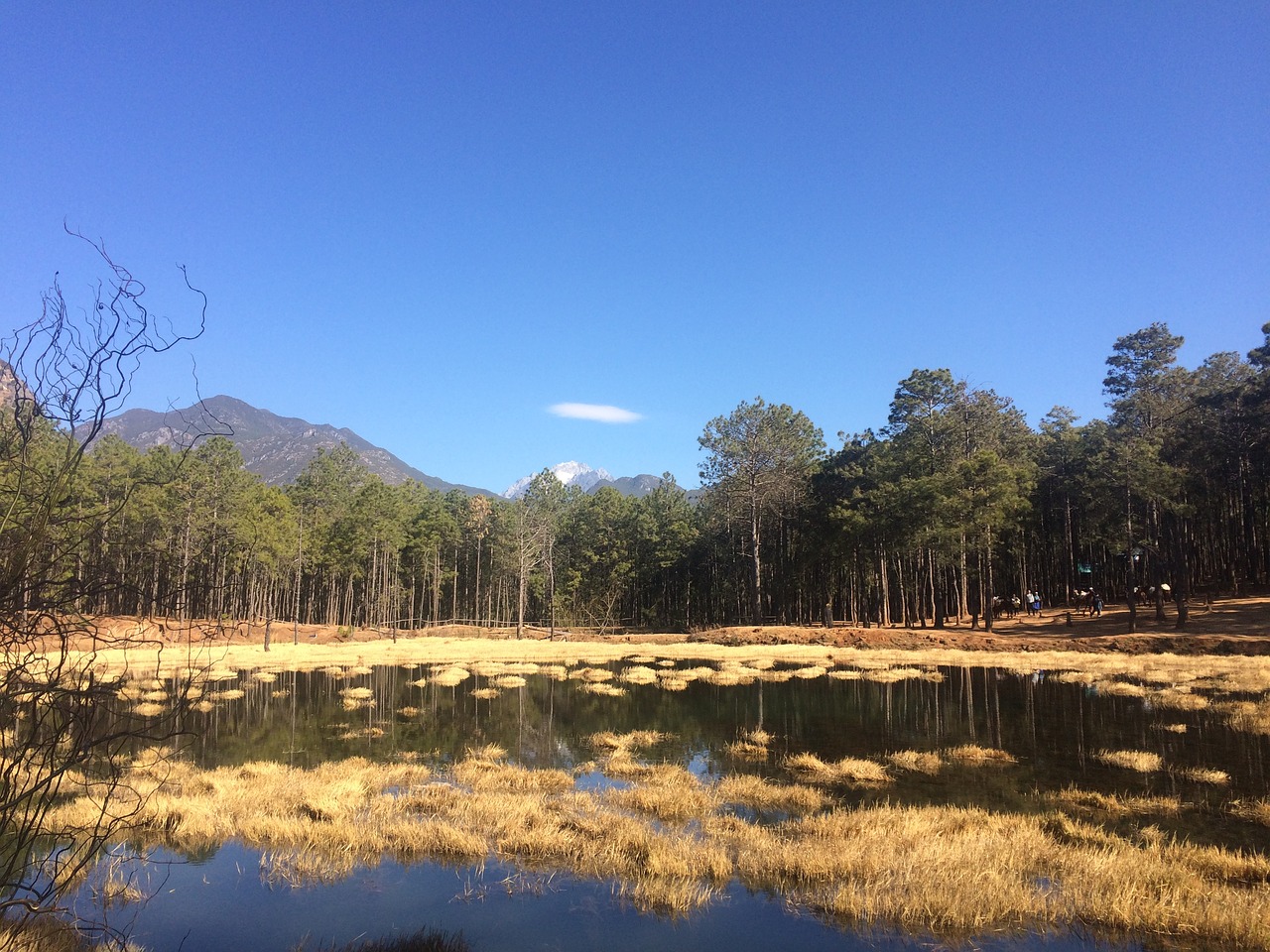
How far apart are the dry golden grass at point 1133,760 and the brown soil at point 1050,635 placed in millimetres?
26816

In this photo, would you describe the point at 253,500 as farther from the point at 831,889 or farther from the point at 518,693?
the point at 831,889

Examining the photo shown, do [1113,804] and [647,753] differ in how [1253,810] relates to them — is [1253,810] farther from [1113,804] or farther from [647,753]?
[647,753]

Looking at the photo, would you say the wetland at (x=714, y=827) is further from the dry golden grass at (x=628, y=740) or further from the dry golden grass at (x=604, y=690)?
the dry golden grass at (x=604, y=690)

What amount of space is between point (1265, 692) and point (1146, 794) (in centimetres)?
1496

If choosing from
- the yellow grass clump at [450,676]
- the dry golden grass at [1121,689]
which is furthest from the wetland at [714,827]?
the yellow grass clump at [450,676]

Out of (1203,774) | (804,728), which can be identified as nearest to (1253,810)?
(1203,774)

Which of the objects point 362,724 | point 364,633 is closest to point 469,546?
point 364,633

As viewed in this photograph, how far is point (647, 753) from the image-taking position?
17.1 meters

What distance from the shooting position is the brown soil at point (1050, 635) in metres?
37.0

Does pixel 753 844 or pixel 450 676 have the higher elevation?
pixel 753 844

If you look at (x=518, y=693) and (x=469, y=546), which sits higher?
(x=469, y=546)

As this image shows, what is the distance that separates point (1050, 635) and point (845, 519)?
16017 millimetres

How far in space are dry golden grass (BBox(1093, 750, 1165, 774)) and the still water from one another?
0.24 metres

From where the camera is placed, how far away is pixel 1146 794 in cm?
1290
